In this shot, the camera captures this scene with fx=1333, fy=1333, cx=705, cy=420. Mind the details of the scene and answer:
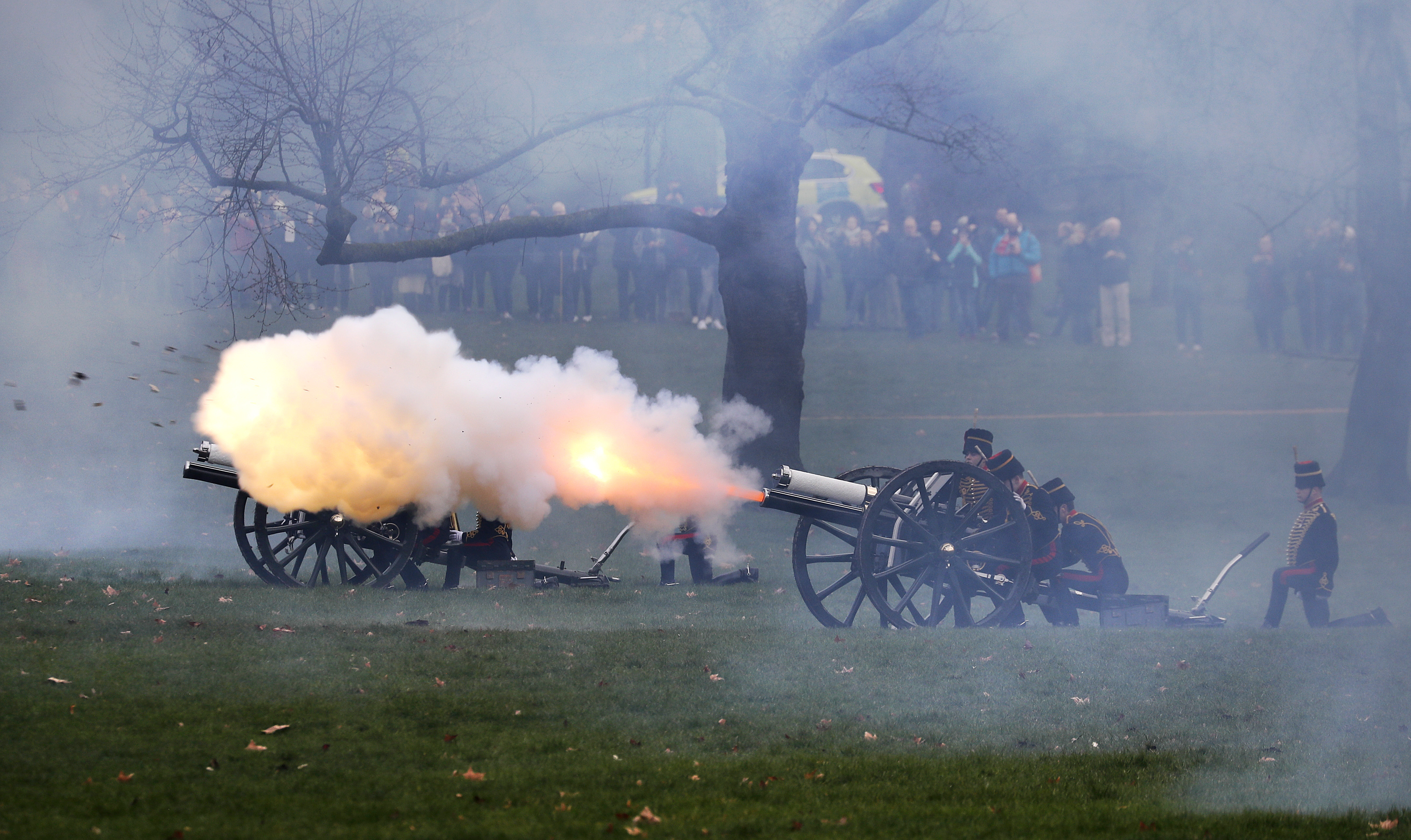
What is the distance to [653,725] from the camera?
6.69 metres

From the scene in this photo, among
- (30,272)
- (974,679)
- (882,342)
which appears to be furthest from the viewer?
(882,342)

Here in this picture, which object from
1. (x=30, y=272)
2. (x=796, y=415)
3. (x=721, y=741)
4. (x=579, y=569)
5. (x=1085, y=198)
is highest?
(x=1085, y=198)

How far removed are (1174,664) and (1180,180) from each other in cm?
649

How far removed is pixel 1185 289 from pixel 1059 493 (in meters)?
13.1

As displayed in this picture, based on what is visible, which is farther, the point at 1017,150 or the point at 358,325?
the point at 1017,150

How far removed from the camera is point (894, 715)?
7012 millimetres

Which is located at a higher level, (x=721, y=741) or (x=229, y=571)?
(x=229, y=571)

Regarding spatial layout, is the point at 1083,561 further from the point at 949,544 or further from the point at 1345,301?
the point at 1345,301

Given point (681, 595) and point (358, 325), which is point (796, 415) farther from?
point (358, 325)

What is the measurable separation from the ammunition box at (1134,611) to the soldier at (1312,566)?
1022mm

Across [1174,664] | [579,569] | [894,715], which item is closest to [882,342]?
[579,569]

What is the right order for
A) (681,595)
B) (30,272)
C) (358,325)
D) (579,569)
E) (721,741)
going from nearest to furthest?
1. (721,741)
2. (358,325)
3. (681,595)
4. (579,569)
5. (30,272)

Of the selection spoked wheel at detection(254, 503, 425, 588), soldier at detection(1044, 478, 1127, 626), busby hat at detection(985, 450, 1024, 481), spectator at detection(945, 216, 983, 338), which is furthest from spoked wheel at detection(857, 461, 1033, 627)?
spectator at detection(945, 216, 983, 338)

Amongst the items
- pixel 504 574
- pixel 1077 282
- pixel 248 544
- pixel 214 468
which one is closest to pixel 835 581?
pixel 504 574
